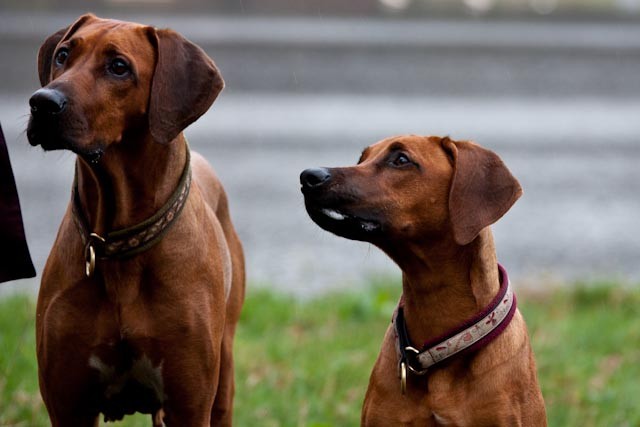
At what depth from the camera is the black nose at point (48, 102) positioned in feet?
12.1

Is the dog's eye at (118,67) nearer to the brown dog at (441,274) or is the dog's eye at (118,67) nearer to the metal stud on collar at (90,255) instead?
the metal stud on collar at (90,255)

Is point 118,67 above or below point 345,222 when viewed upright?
above

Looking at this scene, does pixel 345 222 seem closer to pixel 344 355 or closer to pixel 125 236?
pixel 125 236

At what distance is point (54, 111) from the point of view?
12.2 ft

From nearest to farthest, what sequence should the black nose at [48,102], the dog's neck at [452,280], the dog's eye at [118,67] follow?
the black nose at [48,102] → the dog's eye at [118,67] → the dog's neck at [452,280]

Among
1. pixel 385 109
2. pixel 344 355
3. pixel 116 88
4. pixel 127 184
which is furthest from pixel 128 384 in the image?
pixel 385 109

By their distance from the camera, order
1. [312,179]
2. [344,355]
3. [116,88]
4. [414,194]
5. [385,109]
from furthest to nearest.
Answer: [385,109] → [344,355] → [414,194] → [312,179] → [116,88]

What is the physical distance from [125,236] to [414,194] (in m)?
1.04

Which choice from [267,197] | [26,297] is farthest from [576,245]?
[26,297]

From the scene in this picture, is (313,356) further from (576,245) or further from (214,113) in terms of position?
(214,113)

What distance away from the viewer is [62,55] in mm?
4055

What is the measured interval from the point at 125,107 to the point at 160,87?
0.16 meters

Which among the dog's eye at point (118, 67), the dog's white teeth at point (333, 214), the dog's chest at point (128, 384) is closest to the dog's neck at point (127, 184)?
the dog's eye at point (118, 67)

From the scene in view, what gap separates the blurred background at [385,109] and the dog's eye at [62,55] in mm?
3434
